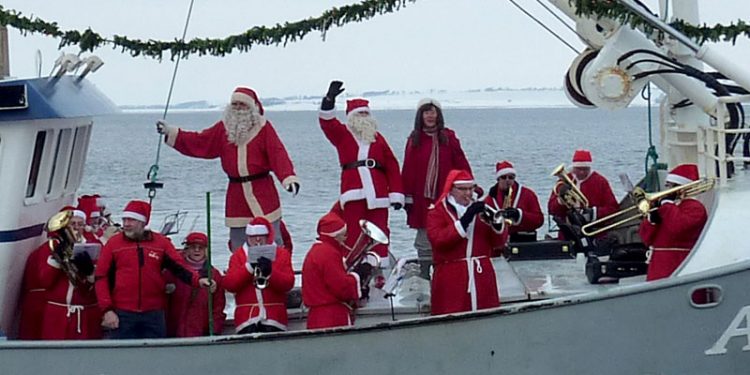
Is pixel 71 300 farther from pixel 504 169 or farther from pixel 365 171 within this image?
pixel 504 169

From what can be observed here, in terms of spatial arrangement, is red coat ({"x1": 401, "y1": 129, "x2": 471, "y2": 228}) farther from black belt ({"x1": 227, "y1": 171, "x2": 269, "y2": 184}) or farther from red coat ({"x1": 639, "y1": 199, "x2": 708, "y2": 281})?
red coat ({"x1": 639, "y1": 199, "x2": 708, "y2": 281})

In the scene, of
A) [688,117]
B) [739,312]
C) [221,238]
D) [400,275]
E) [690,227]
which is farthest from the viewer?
[221,238]

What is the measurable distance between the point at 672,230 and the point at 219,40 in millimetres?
3185

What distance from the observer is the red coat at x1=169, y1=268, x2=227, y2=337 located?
26.2 feet

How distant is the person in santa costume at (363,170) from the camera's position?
29.5ft

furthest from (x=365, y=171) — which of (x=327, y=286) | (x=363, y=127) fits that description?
(x=327, y=286)

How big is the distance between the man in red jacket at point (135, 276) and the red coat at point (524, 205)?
9.06ft

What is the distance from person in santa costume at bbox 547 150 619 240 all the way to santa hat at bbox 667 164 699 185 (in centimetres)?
153

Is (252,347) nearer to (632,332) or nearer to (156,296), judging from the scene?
(156,296)

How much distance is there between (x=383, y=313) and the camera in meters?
8.12

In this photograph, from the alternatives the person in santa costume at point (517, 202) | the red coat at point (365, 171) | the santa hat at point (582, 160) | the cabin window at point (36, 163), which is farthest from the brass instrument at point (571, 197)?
the cabin window at point (36, 163)

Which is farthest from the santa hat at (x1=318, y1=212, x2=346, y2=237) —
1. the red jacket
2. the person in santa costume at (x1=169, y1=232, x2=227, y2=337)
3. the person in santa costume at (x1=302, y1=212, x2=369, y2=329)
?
the red jacket

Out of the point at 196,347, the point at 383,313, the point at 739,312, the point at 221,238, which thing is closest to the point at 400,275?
the point at 383,313

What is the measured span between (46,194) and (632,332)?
386cm
